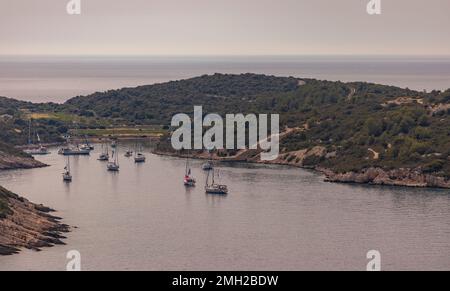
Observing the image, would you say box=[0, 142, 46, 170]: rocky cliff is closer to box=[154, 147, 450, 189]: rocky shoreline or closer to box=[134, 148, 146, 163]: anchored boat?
box=[134, 148, 146, 163]: anchored boat

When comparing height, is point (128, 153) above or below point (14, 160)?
below

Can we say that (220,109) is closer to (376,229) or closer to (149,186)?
(149,186)

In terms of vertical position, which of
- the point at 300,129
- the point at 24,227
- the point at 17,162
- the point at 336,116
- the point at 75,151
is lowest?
the point at 75,151

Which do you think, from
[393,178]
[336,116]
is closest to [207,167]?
[393,178]

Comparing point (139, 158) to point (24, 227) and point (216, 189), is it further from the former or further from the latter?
point (24, 227)

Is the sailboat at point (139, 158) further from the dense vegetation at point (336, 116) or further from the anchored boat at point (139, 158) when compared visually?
the dense vegetation at point (336, 116)

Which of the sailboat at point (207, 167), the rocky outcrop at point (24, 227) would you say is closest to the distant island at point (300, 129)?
the rocky outcrop at point (24, 227)
